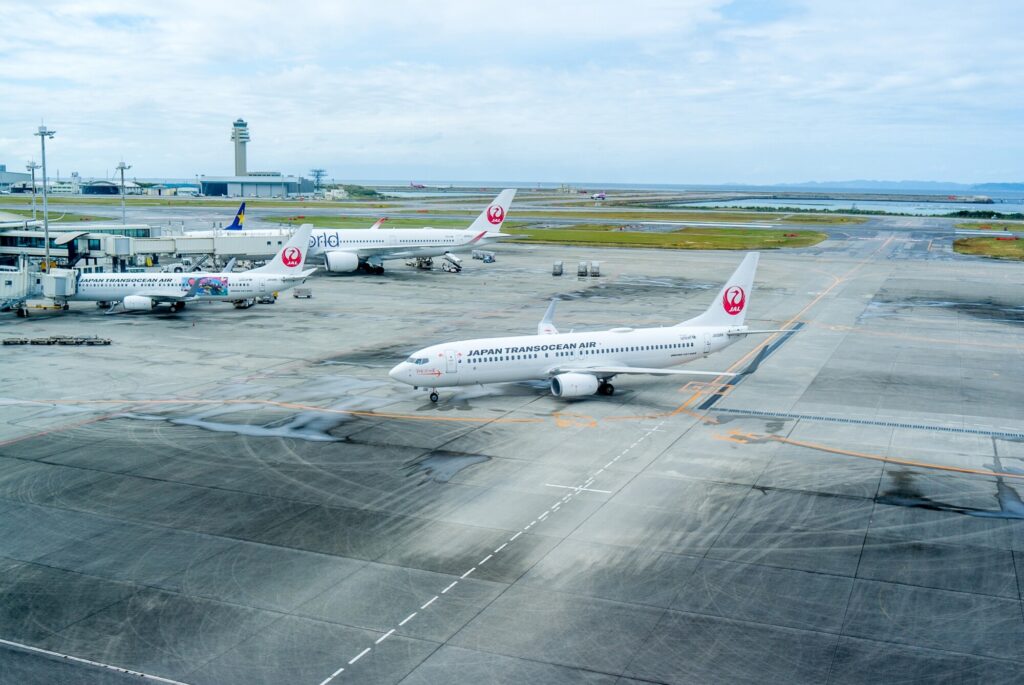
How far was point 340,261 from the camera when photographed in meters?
107

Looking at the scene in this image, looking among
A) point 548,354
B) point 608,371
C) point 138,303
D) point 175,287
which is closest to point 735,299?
point 608,371

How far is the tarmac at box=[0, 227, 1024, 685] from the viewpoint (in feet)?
77.6

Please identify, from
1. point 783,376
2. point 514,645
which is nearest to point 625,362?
point 783,376

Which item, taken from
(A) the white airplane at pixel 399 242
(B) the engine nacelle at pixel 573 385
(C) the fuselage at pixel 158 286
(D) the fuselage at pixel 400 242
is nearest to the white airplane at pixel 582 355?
(B) the engine nacelle at pixel 573 385

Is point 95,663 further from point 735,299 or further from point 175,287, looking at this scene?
point 175,287

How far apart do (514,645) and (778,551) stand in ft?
35.2

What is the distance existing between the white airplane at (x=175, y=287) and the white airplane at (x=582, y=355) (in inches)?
1397

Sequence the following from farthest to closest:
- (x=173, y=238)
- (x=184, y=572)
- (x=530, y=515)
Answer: (x=173, y=238) → (x=530, y=515) → (x=184, y=572)

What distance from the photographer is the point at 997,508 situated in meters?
34.0

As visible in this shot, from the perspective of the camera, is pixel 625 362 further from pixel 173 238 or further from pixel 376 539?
pixel 173 238

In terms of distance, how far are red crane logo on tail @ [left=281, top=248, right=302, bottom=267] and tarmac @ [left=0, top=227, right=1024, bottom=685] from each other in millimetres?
18746

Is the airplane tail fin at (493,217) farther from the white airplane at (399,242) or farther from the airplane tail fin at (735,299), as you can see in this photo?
the airplane tail fin at (735,299)

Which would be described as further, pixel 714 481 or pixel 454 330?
pixel 454 330

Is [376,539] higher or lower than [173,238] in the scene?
lower
